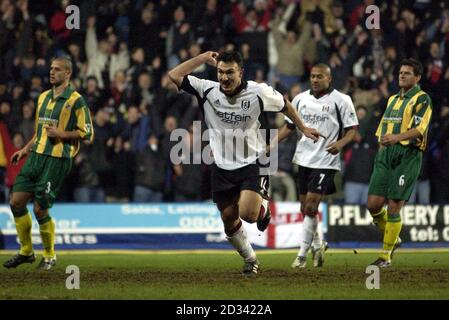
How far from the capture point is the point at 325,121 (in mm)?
14672

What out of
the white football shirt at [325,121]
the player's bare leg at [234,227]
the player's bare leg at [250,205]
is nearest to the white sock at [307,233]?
the white football shirt at [325,121]

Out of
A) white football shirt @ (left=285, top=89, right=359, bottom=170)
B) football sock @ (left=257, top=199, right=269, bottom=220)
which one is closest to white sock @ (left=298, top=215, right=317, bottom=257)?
white football shirt @ (left=285, top=89, right=359, bottom=170)

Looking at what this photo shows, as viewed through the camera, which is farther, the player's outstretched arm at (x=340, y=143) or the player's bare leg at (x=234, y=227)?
the player's outstretched arm at (x=340, y=143)

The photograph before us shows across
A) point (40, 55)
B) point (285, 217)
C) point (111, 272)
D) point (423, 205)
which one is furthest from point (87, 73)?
point (111, 272)

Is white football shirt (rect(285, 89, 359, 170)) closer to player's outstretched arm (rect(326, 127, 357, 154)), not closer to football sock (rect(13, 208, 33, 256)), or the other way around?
player's outstretched arm (rect(326, 127, 357, 154))

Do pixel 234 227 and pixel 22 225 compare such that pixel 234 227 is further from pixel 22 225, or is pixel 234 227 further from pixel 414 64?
pixel 414 64

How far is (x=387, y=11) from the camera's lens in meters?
23.7

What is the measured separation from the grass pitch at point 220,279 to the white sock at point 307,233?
26 cm

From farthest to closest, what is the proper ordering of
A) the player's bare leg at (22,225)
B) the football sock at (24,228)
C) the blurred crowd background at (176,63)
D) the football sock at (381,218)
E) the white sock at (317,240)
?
the blurred crowd background at (176,63) < the white sock at (317,240) < the football sock at (381,218) < the football sock at (24,228) < the player's bare leg at (22,225)

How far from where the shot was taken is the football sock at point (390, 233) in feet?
46.3

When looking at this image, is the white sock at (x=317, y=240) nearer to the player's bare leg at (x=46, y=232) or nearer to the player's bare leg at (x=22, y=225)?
the player's bare leg at (x=46, y=232)

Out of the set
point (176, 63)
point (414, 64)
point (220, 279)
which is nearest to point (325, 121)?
point (414, 64)

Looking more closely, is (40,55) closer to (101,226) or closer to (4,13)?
(4,13)

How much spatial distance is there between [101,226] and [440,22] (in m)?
9.18
